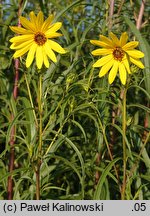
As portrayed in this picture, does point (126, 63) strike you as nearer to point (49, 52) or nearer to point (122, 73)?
point (122, 73)

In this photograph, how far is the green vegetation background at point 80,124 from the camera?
1.48 metres

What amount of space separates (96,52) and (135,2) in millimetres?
766

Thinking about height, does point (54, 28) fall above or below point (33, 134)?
above

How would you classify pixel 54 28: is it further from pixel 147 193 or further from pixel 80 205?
pixel 147 193

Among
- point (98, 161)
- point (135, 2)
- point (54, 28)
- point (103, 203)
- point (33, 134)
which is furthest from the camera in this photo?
point (135, 2)

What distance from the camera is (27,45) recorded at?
142 cm

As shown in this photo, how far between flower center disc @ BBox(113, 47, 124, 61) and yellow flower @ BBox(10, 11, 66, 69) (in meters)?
0.19

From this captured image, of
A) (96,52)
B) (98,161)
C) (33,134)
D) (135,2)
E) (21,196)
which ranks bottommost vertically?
(21,196)

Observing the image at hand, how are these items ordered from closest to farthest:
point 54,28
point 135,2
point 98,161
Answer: point 54,28 → point 98,161 → point 135,2

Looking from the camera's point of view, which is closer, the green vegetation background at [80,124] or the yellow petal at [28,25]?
the yellow petal at [28,25]

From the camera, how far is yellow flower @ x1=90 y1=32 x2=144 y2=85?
1352mm

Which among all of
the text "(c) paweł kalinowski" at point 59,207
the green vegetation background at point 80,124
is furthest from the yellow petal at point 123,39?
the text "(c) paweł kalinowski" at point 59,207

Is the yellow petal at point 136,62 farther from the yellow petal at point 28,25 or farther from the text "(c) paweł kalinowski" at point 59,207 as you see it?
the text "(c) paweł kalinowski" at point 59,207

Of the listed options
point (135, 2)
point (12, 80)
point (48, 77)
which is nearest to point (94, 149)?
point (48, 77)
